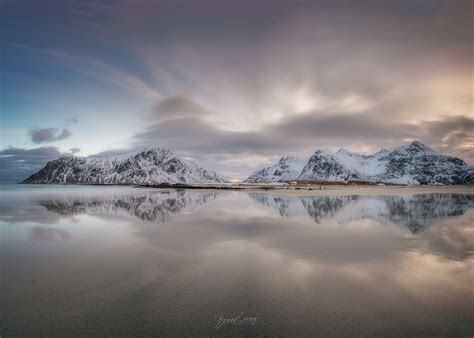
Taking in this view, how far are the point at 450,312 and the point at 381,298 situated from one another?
1.53m

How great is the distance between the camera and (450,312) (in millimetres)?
7016

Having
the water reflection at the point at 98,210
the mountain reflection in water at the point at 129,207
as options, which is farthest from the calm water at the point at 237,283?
the mountain reflection in water at the point at 129,207

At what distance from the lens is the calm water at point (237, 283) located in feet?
21.1

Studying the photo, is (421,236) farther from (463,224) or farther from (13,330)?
(13,330)

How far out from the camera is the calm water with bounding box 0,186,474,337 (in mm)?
6426

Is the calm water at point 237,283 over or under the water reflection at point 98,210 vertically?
under

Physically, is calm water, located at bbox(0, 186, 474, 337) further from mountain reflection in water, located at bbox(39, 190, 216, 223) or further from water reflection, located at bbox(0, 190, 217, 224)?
mountain reflection in water, located at bbox(39, 190, 216, 223)

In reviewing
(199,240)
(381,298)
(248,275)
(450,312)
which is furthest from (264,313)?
(199,240)

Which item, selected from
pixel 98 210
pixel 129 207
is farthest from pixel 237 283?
pixel 129 207

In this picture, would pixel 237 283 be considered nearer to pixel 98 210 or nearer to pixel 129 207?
pixel 98 210

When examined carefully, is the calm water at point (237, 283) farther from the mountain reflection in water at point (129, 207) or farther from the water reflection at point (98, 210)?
the mountain reflection in water at point (129, 207)

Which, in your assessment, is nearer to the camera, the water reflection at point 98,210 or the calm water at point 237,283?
the calm water at point 237,283

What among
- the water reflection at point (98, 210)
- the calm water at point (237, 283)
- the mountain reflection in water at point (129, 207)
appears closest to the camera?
the calm water at point (237, 283)

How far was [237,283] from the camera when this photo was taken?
8.91m
